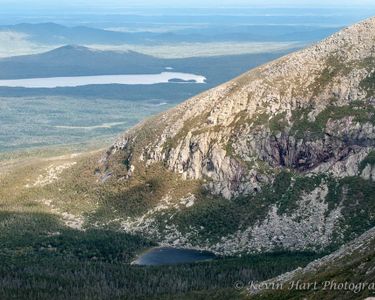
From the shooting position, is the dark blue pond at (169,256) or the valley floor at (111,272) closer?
the valley floor at (111,272)

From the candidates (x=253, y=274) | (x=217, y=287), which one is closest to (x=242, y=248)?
(x=253, y=274)

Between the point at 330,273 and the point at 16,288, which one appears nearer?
the point at 330,273

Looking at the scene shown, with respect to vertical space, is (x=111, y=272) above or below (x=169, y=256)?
above

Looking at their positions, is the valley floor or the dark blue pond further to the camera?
the dark blue pond

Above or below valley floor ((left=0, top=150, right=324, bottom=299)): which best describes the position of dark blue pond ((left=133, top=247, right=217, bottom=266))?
below

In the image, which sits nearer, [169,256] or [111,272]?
[111,272]

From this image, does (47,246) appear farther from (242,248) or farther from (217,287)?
(217,287)

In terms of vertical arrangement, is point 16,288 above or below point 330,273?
below

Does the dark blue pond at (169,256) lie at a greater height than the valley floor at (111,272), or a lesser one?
lesser
